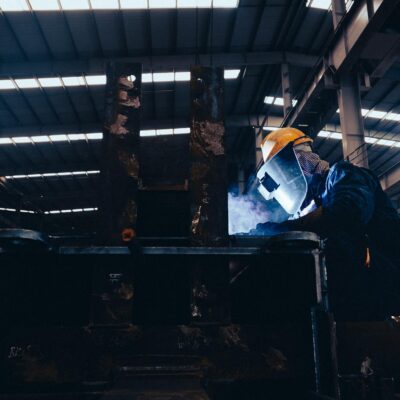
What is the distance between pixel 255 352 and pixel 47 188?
55.5ft

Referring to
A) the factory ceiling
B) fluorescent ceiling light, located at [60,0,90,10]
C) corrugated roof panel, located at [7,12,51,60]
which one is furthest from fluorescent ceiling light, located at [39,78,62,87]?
fluorescent ceiling light, located at [60,0,90,10]

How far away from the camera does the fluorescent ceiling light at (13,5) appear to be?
323 inches

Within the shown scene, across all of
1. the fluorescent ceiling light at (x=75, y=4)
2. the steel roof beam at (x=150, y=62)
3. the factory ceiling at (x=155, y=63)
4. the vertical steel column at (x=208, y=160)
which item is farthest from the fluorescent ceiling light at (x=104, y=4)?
the vertical steel column at (x=208, y=160)

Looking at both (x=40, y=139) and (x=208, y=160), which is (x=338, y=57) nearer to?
(x=208, y=160)

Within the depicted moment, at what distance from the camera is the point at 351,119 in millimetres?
7754

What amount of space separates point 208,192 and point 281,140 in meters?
2.39

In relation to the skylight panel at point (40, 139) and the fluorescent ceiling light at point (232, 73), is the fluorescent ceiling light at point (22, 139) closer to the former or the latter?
the skylight panel at point (40, 139)

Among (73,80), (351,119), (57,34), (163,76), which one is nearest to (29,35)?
(57,34)

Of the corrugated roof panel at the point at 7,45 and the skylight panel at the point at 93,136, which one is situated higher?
the corrugated roof panel at the point at 7,45

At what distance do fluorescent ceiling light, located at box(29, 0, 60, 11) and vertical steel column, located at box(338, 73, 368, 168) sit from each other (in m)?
6.65

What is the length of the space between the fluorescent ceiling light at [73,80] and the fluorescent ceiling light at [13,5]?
227cm

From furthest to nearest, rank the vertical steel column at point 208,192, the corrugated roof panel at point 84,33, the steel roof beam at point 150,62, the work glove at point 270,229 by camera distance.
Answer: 1. the steel roof beam at point 150,62
2. the corrugated roof panel at point 84,33
3. the work glove at point 270,229
4. the vertical steel column at point 208,192

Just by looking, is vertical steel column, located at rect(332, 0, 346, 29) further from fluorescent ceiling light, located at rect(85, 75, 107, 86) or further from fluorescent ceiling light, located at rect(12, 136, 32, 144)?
fluorescent ceiling light, located at rect(12, 136, 32, 144)

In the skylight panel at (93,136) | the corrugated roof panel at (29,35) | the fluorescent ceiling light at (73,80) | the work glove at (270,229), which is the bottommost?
the work glove at (270,229)
